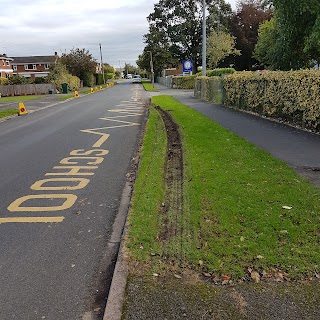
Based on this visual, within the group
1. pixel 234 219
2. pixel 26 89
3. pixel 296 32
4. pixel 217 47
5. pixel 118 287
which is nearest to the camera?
pixel 118 287

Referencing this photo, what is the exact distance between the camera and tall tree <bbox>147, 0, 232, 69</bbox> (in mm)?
66938

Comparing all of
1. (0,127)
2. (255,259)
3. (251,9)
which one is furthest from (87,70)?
(255,259)

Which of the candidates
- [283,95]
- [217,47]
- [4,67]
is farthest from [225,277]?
[4,67]

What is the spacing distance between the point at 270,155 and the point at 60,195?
4479mm

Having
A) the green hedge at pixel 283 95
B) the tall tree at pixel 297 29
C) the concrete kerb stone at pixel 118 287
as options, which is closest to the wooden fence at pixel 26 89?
the green hedge at pixel 283 95

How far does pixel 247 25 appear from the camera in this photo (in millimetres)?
62719

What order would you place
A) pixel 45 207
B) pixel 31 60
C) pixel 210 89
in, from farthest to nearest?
1. pixel 31 60
2. pixel 210 89
3. pixel 45 207

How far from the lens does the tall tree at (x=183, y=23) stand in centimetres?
6694

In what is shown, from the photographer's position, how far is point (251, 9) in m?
61.8

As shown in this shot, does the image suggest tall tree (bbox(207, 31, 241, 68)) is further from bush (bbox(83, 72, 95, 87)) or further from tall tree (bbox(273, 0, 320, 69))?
tall tree (bbox(273, 0, 320, 69))

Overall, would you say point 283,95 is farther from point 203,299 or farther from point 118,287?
point 118,287

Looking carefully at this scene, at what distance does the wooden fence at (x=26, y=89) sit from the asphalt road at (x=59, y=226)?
3609cm

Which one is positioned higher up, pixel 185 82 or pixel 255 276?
pixel 255 276

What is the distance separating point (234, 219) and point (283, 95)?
29.1ft
